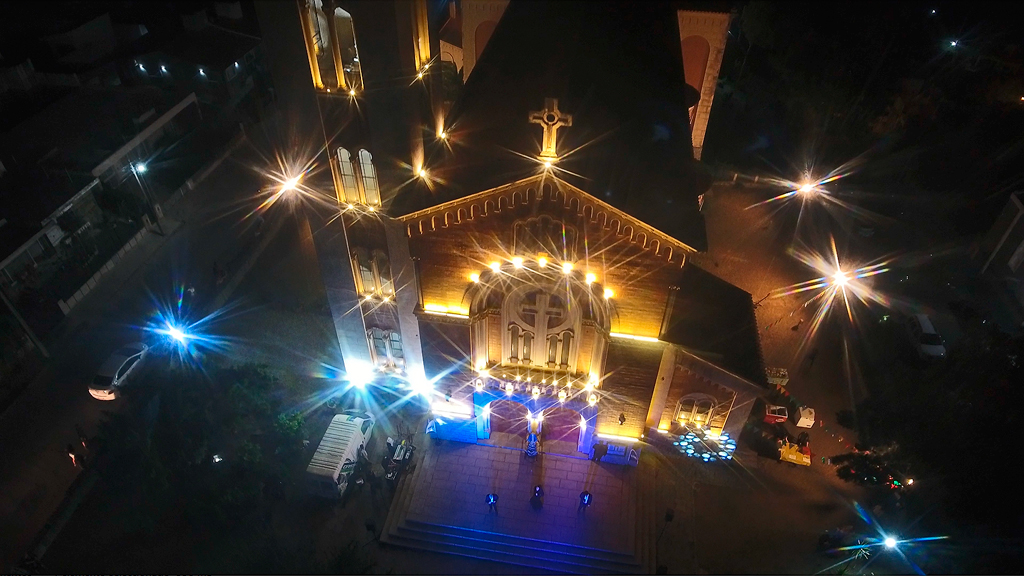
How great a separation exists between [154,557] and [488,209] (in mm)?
19534

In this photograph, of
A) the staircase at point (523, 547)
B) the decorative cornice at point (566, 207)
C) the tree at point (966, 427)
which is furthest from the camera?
the staircase at point (523, 547)

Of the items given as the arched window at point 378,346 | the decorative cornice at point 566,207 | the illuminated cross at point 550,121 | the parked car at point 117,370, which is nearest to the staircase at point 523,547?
the arched window at point 378,346

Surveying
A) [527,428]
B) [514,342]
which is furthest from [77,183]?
[527,428]

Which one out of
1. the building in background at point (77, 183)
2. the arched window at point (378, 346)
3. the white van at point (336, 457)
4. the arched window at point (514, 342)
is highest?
the building in background at point (77, 183)

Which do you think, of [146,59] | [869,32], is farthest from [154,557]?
[869,32]

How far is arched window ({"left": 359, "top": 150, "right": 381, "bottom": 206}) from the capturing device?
21.6 meters

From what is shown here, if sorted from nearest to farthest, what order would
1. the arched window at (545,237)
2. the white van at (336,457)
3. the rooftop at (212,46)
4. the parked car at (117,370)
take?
the arched window at (545,237), the white van at (336,457), the parked car at (117,370), the rooftop at (212,46)

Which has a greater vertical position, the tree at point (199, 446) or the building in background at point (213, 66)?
the building in background at point (213, 66)

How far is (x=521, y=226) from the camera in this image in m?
20.8

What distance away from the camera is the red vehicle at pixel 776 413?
28.2 meters

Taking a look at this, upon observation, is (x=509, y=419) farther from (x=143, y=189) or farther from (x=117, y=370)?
(x=143, y=189)

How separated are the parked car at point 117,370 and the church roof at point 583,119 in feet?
63.1

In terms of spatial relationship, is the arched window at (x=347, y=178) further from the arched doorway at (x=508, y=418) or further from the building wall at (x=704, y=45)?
the building wall at (x=704, y=45)

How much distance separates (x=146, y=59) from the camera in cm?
4534
